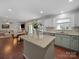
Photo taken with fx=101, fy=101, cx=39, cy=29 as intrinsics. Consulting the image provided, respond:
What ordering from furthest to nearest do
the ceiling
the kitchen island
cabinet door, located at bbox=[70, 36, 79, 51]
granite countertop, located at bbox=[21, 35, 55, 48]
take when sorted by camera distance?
the ceiling
cabinet door, located at bbox=[70, 36, 79, 51]
the kitchen island
granite countertop, located at bbox=[21, 35, 55, 48]

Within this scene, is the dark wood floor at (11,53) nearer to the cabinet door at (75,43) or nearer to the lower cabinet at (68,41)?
the lower cabinet at (68,41)

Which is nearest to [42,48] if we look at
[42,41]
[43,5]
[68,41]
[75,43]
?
[42,41]

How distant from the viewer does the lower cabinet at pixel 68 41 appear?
4.75 meters

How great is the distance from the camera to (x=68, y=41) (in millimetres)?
5184

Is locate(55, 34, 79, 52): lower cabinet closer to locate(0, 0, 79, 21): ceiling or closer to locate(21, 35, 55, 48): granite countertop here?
locate(0, 0, 79, 21): ceiling

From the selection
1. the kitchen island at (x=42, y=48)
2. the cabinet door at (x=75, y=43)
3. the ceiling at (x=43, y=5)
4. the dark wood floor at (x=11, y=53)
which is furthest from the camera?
the ceiling at (x=43, y=5)

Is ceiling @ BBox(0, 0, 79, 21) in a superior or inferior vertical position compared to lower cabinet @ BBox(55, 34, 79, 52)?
superior

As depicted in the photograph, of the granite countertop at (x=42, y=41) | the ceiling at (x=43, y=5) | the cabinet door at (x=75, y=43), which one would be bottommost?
the cabinet door at (x=75, y=43)

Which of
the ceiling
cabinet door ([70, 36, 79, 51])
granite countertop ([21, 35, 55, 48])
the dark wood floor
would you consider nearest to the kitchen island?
granite countertop ([21, 35, 55, 48])

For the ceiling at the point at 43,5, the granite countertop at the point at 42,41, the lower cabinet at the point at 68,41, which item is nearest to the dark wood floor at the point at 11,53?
the granite countertop at the point at 42,41

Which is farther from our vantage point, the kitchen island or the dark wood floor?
the dark wood floor

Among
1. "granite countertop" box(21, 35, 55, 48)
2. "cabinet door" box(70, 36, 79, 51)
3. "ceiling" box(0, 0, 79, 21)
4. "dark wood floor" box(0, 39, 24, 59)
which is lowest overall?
"dark wood floor" box(0, 39, 24, 59)

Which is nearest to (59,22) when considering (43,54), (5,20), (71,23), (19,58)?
(71,23)

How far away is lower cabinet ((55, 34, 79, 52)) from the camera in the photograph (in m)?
4.75
